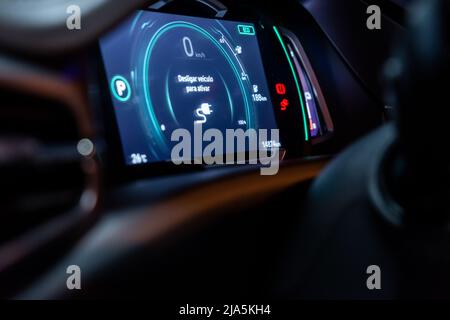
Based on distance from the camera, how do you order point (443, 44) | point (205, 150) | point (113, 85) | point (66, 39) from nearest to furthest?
1. point (443, 44)
2. point (66, 39)
3. point (113, 85)
4. point (205, 150)

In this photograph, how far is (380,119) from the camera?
5.19 ft

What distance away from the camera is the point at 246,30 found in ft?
4.19

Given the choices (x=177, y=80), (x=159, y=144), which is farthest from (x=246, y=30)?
(x=159, y=144)

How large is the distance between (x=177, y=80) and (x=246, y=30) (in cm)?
32

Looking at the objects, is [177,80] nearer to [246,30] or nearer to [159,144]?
[159,144]

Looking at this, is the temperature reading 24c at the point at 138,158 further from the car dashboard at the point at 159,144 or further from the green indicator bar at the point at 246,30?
the green indicator bar at the point at 246,30


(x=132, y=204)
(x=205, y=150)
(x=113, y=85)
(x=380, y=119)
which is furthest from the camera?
(x=380, y=119)

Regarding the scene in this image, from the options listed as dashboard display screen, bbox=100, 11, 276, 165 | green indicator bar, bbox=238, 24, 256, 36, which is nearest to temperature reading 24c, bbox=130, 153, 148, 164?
dashboard display screen, bbox=100, 11, 276, 165

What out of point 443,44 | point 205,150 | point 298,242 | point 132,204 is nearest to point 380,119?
point 205,150

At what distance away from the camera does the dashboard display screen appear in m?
0.91

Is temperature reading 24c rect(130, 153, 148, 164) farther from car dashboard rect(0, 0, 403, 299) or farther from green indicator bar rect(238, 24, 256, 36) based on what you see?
green indicator bar rect(238, 24, 256, 36)
